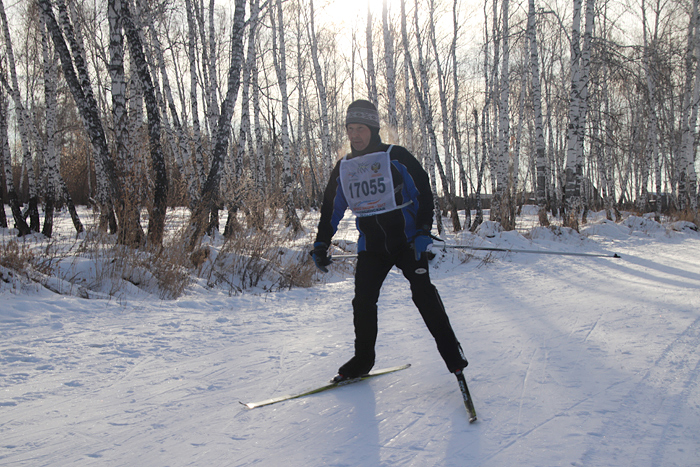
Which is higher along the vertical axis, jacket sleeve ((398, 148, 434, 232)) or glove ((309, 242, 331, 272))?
jacket sleeve ((398, 148, 434, 232))

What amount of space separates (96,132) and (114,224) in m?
1.77

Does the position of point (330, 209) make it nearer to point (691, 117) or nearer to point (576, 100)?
point (576, 100)

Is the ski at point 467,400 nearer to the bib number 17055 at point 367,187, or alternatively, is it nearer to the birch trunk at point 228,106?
the bib number 17055 at point 367,187

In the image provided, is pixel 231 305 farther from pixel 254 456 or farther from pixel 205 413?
pixel 254 456

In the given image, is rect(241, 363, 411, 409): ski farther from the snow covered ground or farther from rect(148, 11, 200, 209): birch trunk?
rect(148, 11, 200, 209): birch trunk

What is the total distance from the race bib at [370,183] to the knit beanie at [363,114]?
0.69 ft

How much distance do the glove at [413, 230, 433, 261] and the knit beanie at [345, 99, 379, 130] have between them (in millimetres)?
780

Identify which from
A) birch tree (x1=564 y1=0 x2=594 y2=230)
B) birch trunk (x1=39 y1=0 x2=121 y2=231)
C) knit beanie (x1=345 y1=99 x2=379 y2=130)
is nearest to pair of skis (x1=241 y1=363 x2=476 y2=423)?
knit beanie (x1=345 y1=99 x2=379 y2=130)

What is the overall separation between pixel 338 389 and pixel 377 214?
3.69ft

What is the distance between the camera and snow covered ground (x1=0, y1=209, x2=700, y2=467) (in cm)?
193

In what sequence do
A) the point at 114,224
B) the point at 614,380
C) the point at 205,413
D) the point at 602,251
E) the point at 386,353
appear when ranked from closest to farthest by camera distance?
the point at 205,413 < the point at 614,380 < the point at 386,353 < the point at 114,224 < the point at 602,251

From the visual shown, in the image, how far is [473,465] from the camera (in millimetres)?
1784

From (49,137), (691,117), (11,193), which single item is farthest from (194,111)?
(691,117)

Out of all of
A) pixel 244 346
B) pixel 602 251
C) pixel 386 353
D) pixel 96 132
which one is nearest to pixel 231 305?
pixel 244 346
